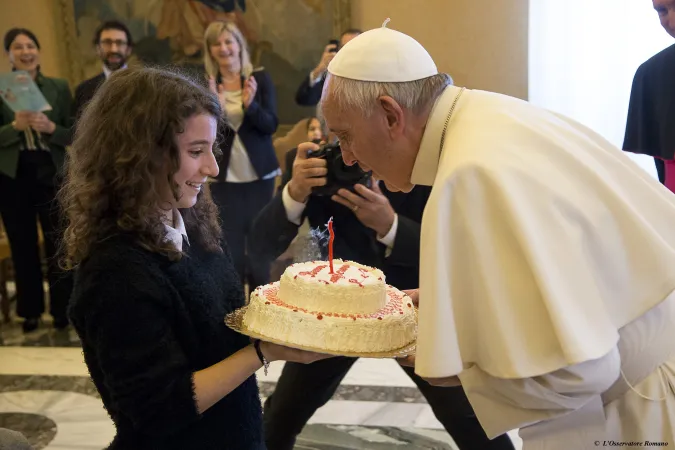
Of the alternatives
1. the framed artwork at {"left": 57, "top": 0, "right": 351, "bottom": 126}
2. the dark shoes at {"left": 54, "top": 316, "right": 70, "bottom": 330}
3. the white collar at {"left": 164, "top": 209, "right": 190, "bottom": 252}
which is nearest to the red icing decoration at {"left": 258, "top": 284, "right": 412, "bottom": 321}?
the white collar at {"left": 164, "top": 209, "right": 190, "bottom": 252}

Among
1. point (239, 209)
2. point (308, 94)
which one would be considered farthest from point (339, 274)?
point (308, 94)

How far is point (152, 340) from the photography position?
1.52 m

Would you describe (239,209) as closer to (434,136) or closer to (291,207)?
(291,207)

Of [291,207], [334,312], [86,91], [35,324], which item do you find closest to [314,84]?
[86,91]

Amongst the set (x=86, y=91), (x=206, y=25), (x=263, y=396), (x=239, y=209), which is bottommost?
(x=263, y=396)

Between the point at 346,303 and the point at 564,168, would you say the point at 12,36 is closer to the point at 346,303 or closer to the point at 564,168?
the point at 346,303

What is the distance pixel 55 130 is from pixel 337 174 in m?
2.91

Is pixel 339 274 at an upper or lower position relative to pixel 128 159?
lower

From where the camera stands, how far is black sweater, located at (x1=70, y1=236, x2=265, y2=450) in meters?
1.50

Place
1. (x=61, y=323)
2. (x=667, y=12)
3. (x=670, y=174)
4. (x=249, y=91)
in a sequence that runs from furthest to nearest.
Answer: (x=61, y=323) → (x=249, y=91) → (x=670, y=174) → (x=667, y=12)

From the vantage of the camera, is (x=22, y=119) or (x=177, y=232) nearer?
(x=177, y=232)

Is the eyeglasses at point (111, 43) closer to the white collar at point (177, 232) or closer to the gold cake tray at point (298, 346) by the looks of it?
the white collar at point (177, 232)

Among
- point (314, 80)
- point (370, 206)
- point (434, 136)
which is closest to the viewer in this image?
point (434, 136)

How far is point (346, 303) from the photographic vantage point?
1850mm
